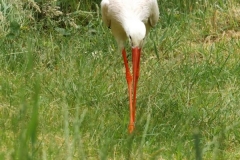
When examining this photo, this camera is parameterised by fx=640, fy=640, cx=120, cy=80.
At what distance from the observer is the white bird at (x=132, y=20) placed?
4.91 metres

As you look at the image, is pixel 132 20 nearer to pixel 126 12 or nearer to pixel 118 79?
pixel 126 12

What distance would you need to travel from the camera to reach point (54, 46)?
6809mm

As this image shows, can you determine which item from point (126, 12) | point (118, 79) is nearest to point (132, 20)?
point (126, 12)

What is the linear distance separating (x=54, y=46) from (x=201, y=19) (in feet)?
6.20

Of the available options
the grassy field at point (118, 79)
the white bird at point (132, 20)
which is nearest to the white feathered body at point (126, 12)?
the white bird at point (132, 20)

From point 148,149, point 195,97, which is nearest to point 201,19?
point 195,97

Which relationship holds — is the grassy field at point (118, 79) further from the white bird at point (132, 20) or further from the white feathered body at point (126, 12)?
the white feathered body at point (126, 12)

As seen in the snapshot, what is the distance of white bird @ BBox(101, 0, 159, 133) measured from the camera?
491 centimetres

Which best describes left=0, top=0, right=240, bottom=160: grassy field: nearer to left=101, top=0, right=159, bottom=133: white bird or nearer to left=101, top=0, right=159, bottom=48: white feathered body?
left=101, top=0, right=159, bottom=133: white bird

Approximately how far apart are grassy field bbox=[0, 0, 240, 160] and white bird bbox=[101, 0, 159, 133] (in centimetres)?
22

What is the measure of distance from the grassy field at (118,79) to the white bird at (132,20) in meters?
0.22

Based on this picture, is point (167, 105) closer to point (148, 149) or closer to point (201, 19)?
point (148, 149)

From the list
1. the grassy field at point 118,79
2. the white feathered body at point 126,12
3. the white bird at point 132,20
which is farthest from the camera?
the white feathered body at point 126,12

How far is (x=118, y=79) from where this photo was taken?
237 inches
